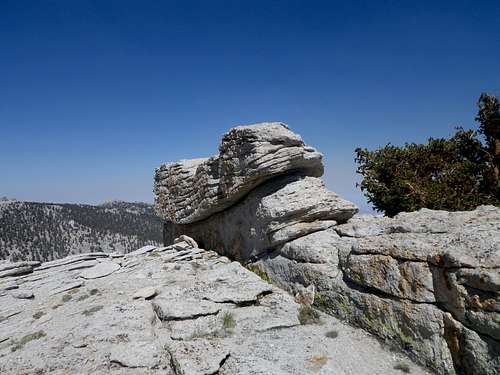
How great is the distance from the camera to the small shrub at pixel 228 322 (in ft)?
38.0

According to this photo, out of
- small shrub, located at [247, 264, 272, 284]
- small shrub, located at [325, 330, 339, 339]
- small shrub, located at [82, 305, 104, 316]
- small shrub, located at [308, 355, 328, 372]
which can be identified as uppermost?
small shrub, located at [247, 264, 272, 284]

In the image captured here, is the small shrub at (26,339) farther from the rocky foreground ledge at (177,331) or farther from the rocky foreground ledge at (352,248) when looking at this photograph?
the rocky foreground ledge at (352,248)

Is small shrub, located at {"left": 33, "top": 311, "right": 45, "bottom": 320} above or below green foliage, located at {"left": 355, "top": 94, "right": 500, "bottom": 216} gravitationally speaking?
below

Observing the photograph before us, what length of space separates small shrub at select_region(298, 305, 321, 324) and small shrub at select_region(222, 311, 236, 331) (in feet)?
8.77

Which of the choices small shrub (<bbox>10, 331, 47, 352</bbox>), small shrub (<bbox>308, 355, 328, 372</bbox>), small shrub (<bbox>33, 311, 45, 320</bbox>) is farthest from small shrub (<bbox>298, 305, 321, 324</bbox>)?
small shrub (<bbox>33, 311, 45, 320</bbox>)

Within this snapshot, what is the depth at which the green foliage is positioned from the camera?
23.3 metres

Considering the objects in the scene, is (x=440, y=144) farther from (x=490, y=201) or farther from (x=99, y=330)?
(x=99, y=330)

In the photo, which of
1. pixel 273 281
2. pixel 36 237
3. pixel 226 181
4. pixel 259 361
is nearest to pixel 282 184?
pixel 226 181

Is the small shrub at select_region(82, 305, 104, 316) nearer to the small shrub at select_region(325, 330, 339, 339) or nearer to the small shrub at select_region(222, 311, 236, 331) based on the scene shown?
the small shrub at select_region(222, 311, 236, 331)

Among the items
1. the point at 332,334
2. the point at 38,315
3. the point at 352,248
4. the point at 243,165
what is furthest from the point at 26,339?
the point at 352,248

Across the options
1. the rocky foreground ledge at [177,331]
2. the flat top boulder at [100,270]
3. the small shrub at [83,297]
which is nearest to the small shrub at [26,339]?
the rocky foreground ledge at [177,331]

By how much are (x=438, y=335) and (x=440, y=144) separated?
873 inches

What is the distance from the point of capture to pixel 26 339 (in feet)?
38.5

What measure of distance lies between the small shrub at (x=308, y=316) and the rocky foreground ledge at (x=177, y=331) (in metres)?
0.04
